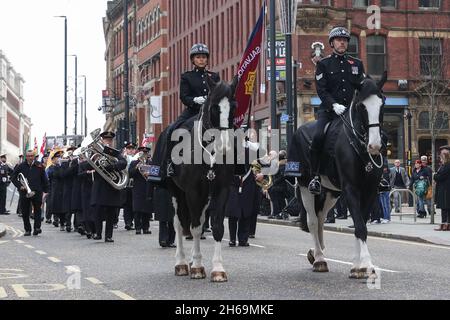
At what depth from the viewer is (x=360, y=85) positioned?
12.0m

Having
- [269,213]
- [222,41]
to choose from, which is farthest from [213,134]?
[222,41]

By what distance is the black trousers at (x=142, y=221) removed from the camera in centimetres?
2422

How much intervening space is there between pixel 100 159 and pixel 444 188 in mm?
8164

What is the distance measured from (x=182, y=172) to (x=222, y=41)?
5752 centimetres

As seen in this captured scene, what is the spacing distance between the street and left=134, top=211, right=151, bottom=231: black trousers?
2867mm

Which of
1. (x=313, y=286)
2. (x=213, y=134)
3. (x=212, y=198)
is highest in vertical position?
(x=213, y=134)

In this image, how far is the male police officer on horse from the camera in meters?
12.9

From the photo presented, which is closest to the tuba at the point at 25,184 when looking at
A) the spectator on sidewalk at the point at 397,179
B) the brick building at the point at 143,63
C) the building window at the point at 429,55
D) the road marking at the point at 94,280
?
the road marking at the point at 94,280

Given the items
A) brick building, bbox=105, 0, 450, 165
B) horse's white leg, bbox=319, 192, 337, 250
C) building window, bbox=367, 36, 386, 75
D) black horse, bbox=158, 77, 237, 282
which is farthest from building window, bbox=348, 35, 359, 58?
black horse, bbox=158, 77, 237, 282

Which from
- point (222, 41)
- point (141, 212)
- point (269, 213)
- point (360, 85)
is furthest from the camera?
point (222, 41)

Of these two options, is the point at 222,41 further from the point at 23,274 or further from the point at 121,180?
the point at 23,274

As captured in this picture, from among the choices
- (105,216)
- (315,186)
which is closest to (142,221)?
(105,216)

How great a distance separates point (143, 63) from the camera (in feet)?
308

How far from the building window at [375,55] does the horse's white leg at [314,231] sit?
133 feet
